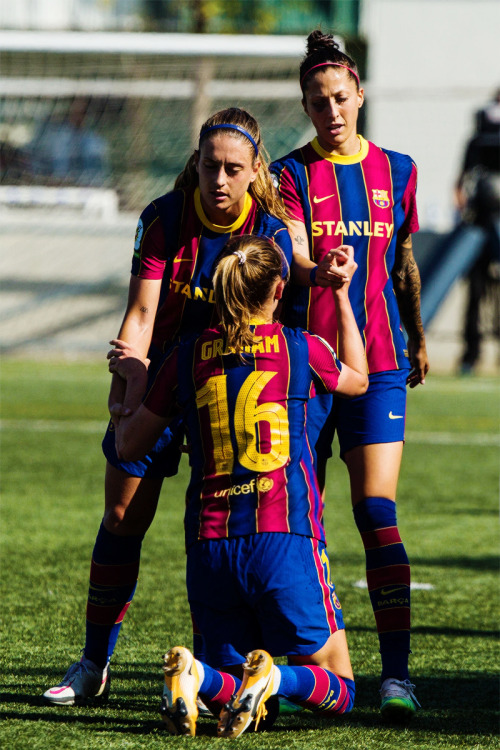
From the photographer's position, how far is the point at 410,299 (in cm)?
399

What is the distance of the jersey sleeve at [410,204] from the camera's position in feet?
12.6

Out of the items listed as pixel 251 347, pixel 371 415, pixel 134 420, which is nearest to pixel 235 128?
pixel 251 347

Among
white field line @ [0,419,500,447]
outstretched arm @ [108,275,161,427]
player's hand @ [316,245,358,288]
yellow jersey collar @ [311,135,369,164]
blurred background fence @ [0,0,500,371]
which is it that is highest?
blurred background fence @ [0,0,500,371]

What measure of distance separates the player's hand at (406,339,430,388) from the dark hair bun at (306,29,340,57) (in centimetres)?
104

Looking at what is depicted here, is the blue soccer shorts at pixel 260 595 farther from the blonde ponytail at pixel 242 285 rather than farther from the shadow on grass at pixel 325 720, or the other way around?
the blonde ponytail at pixel 242 285

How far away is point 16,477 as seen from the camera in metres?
8.24

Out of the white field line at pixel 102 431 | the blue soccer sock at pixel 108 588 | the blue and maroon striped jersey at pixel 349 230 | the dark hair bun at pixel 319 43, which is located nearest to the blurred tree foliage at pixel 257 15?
the white field line at pixel 102 431

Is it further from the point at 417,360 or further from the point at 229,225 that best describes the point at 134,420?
the point at 417,360

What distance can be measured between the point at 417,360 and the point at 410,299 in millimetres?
238

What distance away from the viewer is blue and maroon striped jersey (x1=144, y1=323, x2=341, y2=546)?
3117 mm

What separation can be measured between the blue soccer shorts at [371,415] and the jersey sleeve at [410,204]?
0.50m

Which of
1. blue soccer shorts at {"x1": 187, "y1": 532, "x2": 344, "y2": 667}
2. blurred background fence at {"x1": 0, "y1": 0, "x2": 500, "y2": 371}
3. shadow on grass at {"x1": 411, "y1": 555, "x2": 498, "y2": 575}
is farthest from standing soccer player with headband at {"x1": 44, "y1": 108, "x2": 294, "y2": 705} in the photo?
blurred background fence at {"x1": 0, "y1": 0, "x2": 500, "y2": 371}

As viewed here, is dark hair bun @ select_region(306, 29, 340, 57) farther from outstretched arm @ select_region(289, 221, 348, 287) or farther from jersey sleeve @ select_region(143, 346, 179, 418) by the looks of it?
jersey sleeve @ select_region(143, 346, 179, 418)

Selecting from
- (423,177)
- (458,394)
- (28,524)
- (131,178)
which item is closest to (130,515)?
(28,524)
